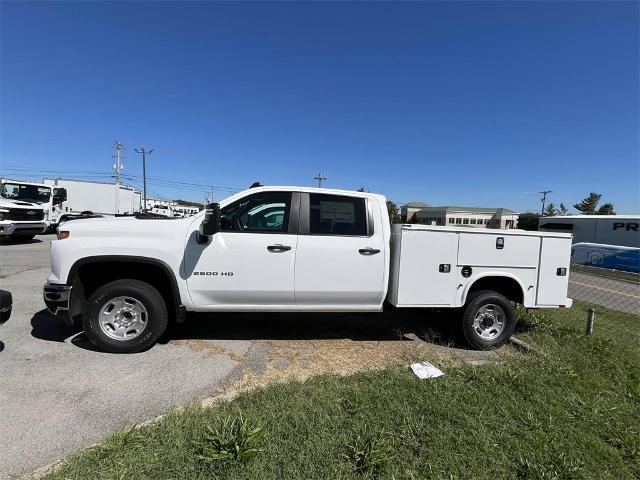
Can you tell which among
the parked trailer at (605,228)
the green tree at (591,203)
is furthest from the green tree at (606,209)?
the parked trailer at (605,228)

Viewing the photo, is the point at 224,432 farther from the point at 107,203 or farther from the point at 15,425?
the point at 107,203

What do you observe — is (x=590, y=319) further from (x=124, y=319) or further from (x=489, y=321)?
(x=124, y=319)

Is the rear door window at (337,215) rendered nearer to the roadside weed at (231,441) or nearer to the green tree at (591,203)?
the roadside weed at (231,441)

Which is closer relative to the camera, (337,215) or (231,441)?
(231,441)

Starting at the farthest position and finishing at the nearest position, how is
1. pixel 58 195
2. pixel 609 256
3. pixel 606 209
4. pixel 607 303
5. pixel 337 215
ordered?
pixel 606 209, pixel 58 195, pixel 609 256, pixel 607 303, pixel 337 215

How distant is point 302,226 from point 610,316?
6804 millimetres

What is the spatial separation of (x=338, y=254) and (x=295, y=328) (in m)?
1.63

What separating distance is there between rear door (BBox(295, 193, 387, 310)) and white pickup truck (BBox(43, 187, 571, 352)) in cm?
1

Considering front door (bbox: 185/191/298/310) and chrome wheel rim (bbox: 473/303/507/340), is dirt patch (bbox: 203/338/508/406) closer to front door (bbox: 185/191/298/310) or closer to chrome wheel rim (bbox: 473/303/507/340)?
chrome wheel rim (bbox: 473/303/507/340)

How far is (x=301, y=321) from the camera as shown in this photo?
222 inches

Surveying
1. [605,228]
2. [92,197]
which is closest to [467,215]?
[605,228]

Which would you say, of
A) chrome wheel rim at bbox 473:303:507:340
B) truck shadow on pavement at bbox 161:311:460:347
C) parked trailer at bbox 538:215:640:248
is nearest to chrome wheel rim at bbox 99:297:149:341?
truck shadow on pavement at bbox 161:311:460:347

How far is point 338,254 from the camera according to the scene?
4262 mm

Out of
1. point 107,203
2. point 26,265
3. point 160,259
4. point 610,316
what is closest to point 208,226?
point 160,259
